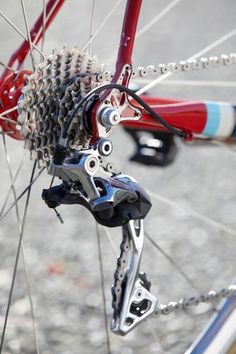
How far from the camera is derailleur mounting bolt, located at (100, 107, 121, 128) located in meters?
1.19

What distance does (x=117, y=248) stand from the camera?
194 cm

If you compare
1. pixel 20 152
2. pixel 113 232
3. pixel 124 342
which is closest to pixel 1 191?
pixel 20 152

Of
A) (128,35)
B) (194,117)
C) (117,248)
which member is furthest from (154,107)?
(117,248)

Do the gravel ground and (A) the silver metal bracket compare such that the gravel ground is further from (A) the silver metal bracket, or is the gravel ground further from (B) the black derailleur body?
(B) the black derailleur body

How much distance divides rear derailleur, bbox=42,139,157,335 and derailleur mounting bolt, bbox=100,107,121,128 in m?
0.03

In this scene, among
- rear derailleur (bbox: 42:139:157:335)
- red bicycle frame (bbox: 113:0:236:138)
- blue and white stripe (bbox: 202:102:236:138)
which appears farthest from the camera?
blue and white stripe (bbox: 202:102:236:138)

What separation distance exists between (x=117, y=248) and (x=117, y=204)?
28.5 inches

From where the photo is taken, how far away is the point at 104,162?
1.24m

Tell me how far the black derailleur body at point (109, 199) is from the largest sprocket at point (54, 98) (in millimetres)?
64

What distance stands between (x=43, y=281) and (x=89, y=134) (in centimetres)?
68

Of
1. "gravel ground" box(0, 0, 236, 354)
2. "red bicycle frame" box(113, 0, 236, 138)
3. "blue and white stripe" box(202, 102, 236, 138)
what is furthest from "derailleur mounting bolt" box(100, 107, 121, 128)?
"gravel ground" box(0, 0, 236, 354)

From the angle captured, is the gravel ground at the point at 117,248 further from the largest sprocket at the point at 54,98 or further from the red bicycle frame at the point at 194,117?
the largest sprocket at the point at 54,98

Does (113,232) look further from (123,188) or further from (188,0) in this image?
(188,0)

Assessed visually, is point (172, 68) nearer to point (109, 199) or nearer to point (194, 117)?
point (194, 117)
